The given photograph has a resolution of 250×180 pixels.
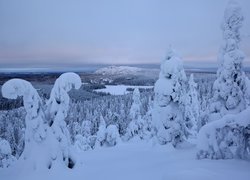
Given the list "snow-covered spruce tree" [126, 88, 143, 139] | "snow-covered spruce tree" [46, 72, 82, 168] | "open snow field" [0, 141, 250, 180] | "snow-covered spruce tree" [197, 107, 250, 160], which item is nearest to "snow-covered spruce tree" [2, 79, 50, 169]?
"snow-covered spruce tree" [46, 72, 82, 168]

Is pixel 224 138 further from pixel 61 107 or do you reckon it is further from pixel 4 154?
pixel 4 154

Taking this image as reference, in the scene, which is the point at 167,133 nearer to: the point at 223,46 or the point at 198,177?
the point at 223,46

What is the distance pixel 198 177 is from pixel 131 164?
7.18 m

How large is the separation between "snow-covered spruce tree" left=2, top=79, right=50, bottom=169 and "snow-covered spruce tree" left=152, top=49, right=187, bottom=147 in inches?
355

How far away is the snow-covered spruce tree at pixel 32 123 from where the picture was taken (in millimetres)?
10680

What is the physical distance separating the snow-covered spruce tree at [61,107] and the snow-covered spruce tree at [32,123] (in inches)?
17.8

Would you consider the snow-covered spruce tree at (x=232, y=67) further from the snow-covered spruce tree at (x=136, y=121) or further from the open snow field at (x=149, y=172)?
the snow-covered spruce tree at (x=136, y=121)

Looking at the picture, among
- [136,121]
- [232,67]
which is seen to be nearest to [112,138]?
[136,121]

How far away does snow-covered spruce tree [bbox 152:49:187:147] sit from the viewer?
717 inches

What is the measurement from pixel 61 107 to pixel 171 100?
903 cm

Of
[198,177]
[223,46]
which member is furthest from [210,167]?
[223,46]

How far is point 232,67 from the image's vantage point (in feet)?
48.2

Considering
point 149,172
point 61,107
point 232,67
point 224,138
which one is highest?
point 232,67

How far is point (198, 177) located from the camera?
743 centimetres
